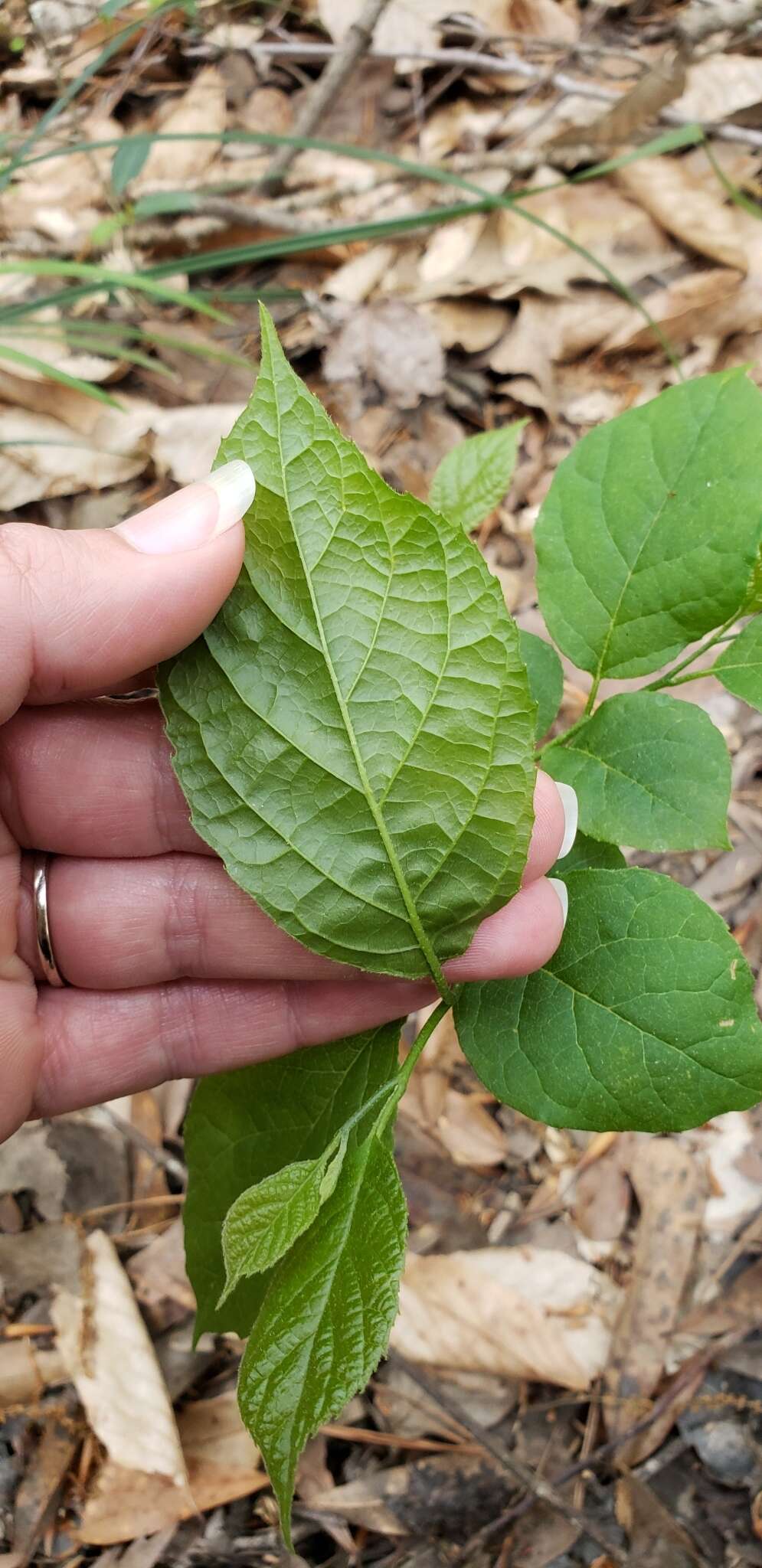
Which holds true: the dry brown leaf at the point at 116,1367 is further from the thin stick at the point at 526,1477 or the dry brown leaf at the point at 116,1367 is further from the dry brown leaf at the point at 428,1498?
the thin stick at the point at 526,1477

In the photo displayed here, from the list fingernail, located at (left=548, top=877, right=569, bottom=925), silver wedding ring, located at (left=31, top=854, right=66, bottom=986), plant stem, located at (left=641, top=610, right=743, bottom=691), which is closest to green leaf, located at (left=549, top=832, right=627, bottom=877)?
fingernail, located at (left=548, top=877, right=569, bottom=925)

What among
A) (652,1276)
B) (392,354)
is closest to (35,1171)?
(652,1276)

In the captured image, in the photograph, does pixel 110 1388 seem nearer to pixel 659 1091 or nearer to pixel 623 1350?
pixel 623 1350

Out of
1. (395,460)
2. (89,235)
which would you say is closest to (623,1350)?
(395,460)

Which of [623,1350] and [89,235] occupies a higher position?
[89,235]

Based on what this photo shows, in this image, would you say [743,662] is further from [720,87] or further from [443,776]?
[720,87]

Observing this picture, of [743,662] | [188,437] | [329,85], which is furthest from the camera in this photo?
[329,85]

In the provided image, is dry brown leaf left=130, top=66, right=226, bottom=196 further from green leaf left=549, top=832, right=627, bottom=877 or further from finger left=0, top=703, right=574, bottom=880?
green leaf left=549, top=832, right=627, bottom=877
